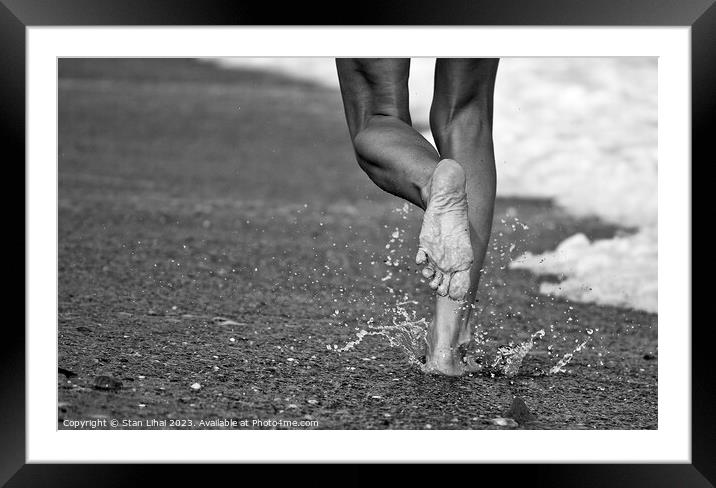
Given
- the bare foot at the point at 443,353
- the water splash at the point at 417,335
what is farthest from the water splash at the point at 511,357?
the bare foot at the point at 443,353

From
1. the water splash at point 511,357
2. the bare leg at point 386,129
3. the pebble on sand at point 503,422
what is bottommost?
the pebble on sand at point 503,422

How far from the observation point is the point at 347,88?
9.48 feet

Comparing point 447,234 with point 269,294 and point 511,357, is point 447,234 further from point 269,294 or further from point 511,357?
point 269,294

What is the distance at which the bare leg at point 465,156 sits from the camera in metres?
2.82

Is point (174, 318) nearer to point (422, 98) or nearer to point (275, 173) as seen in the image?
point (275, 173)

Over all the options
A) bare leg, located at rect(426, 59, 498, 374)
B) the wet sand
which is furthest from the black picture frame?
bare leg, located at rect(426, 59, 498, 374)

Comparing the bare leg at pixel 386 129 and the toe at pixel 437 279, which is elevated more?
the bare leg at pixel 386 129

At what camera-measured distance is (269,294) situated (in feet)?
12.0

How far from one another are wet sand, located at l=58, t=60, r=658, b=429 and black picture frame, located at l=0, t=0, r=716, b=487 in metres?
0.18

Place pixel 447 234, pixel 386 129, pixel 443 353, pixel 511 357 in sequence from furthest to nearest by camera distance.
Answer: pixel 511 357 → pixel 443 353 → pixel 386 129 → pixel 447 234
